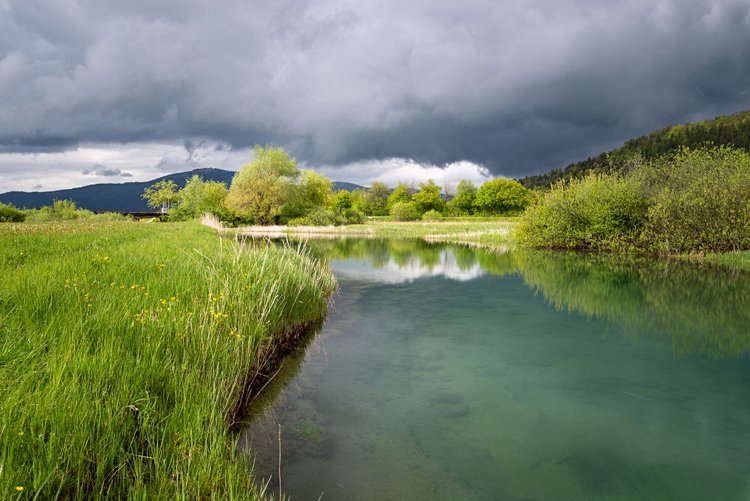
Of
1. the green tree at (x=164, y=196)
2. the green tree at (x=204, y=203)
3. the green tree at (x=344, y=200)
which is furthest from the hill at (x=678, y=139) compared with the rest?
the green tree at (x=164, y=196)

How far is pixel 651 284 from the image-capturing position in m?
17.7

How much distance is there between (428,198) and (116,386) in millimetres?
Answer: 104532

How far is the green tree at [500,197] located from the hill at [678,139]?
6.02m

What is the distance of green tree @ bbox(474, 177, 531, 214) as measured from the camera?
114438 mm

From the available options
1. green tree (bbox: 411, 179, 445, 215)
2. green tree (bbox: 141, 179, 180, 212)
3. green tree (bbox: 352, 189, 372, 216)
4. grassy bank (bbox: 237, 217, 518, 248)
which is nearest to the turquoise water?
grassy bank (bbox: 237, 217, 518, 248)

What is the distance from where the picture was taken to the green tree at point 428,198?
349 ft

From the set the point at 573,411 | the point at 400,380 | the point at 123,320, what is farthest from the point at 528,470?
the point at 123,320

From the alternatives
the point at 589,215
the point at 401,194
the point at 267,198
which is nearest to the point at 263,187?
the point at 267,198

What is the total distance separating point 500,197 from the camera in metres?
115

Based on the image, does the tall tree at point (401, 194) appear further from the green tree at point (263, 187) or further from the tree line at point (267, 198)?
the green tree at point (263, 187)

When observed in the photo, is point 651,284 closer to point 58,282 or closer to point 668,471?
point 668,471

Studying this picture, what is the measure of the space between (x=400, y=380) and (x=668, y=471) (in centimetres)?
406

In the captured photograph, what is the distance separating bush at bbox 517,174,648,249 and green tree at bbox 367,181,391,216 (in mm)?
94833

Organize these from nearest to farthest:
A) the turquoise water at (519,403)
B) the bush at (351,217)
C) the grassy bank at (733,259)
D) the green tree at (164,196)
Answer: the turquoise water at (519,403), the grassy bank at (733,259), the bush at (351,217), the green tree at (164,196)
